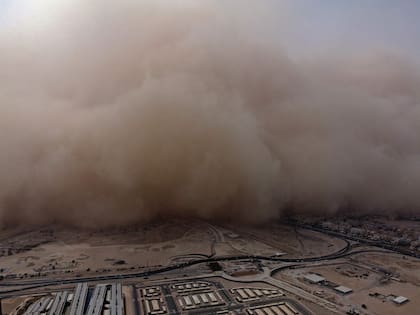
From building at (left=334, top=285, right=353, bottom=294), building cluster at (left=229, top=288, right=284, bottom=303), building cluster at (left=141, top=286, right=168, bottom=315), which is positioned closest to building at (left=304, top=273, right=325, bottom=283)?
building at (left=334, top=285, right=353, bottom=294)

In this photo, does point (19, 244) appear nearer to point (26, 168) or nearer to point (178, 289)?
point (26, 168)

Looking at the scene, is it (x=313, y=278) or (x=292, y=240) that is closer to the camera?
(x=313, y=278)

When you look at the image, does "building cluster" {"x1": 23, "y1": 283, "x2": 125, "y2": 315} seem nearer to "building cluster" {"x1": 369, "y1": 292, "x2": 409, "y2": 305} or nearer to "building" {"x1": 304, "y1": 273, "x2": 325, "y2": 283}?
"building" {"x1": 304, "y1": 273, "x2": 325, "y2": 283}

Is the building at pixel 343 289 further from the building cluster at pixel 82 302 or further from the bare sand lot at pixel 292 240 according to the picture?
the building cluster at pixel 82 302

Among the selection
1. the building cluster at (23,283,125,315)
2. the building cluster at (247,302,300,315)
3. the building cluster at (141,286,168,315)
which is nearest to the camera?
the building cluster at (23,283,125,315)

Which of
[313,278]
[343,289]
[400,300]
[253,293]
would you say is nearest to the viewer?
[400,300]

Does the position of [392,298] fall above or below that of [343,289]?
below

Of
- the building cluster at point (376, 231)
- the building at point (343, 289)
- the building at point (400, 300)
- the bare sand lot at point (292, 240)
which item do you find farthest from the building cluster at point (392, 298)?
the building cluster at point (376, 231)

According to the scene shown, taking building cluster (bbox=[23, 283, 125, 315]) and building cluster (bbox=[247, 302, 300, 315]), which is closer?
building cluster (bbox=[23, 283, 125, 315])

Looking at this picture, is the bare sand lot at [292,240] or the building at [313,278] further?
the bare sand lot at [292,240]

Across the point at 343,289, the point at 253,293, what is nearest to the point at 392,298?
the point at 343,289

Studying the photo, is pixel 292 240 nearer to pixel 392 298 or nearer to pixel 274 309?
pixel 392 298

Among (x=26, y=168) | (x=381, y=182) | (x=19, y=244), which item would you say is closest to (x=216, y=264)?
(x=19, y=244)
